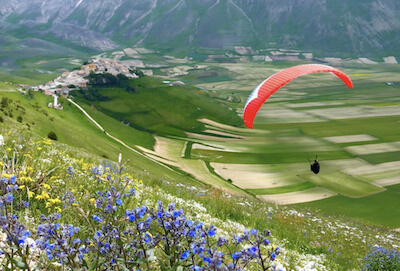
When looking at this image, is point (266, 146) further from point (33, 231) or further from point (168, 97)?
point (33, 231)

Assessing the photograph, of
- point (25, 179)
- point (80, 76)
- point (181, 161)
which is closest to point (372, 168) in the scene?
point (181, 161)

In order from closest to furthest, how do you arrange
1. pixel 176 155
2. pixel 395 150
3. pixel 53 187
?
pixel 53 187, pixel 395 150, pixel 176 155

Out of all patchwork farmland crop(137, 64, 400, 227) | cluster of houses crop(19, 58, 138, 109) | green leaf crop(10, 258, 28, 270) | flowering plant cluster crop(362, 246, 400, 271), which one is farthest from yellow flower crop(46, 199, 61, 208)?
cluster of houses crop(19, 58, 138, 109)

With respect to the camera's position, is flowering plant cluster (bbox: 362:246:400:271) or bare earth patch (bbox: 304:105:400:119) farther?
bare earth patch (bbox: 304:105:400:119)

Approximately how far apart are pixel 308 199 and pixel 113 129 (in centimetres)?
6577

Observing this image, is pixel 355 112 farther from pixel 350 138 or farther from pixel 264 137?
pixel 264 137

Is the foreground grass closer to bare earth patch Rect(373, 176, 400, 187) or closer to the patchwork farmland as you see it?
the patchwork farmland

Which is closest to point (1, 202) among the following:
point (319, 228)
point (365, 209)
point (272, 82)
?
point (319, 228)

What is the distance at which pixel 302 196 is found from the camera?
5966cm

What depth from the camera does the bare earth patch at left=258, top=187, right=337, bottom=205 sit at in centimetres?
5803

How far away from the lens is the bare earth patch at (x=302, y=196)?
58.0 metres

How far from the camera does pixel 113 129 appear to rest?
344 feet

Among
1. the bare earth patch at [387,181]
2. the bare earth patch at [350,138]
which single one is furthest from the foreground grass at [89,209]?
the bare earth patch at [350,138]

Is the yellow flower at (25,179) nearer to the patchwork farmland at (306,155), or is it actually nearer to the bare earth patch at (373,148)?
the patchwork farmland at (306,155)
